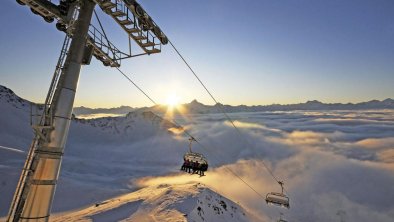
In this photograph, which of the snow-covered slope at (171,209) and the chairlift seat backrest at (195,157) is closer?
the chairlift seat backrest at (195,157)

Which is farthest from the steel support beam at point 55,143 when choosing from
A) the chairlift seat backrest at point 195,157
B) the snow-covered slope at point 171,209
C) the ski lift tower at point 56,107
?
the snow-covered slope at point 171,209

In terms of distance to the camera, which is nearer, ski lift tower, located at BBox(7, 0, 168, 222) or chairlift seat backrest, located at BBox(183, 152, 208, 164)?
ski lift tower, located at BBox(7, 0, 168, 222)

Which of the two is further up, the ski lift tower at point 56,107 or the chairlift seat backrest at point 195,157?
the ski lift tower at point 56,107

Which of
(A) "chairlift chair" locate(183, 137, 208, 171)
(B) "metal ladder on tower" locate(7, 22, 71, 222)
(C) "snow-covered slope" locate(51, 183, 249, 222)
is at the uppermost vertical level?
(B) "metal ladder on tower" locate(7, 22, 71, 222)

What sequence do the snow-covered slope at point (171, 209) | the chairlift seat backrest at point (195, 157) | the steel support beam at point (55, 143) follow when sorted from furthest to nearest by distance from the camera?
1. the snow-covered slope at point (171, 209)
2. the chairlift seat backrest at point (195, 157)
3. the steel support beam at point (55, 143)

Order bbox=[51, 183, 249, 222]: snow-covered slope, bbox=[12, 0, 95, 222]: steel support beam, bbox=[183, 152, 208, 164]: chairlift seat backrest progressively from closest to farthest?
bbox=[12, 0, 95, 222]: steel support beam < bbox=[183, 152, 208, 164]: chairlift seat backrest < bbox=[51, 183, 249, 222]: snow-covered slope

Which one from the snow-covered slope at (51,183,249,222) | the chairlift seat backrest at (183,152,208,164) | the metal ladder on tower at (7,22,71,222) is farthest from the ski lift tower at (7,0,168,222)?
the snow-covered slope at (51,183,249,222)

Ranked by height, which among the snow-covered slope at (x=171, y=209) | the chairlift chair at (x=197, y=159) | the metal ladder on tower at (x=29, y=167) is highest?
the metal ladder on tower at (x=29, y=167)

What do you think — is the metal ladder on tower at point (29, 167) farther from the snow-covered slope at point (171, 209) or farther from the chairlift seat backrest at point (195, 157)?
the snow-covered slope at point (171, 209)

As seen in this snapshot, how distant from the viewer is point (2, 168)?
93.1 m

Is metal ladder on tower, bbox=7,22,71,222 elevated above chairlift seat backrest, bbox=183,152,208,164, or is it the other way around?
metal ladder on tower, bbox=7,22,71,222

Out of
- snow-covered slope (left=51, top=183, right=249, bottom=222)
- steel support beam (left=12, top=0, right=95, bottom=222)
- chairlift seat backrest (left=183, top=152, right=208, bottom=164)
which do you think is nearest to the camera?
steel support beam (left=12, top=0, right=95, bottom=222)

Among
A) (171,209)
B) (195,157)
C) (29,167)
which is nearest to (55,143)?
(29,167)

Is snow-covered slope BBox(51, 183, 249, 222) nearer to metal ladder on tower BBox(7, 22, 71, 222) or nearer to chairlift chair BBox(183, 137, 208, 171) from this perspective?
chairlift chair BBox(183, 137, 208, 171)
